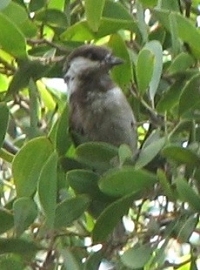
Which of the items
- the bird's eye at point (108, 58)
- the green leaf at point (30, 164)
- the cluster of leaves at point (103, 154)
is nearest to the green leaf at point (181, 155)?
the cluster of leaves at point (103, 154)

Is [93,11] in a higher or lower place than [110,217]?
higher

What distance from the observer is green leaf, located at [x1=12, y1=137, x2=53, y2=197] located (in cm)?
84

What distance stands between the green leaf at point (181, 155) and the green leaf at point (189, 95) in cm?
7

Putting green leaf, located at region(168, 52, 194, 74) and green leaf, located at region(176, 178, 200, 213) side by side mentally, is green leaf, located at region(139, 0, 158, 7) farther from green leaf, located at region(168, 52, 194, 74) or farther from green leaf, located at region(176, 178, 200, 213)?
green leaf, located at region(176, 178, 200, 213)

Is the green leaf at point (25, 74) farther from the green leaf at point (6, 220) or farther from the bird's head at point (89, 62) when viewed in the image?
the green leaf at point (6, 220)

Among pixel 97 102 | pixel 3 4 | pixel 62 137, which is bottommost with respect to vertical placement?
pixel 97 102

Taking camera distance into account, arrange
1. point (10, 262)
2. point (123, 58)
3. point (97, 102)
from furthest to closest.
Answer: point (97, 102)
point (123, 58)
point (10, 262)

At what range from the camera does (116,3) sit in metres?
0.99

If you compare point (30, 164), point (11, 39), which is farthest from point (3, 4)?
point (30, 164)

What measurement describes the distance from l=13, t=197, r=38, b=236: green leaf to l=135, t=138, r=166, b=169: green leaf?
0.12 metres

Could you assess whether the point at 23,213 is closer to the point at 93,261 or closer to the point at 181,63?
the point at 93,261

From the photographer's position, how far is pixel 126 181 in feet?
2.77

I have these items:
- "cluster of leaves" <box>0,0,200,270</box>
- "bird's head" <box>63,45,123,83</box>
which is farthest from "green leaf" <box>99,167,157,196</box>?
"bird's head" <box>63,45,123,83</box>

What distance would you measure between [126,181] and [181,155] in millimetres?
67
